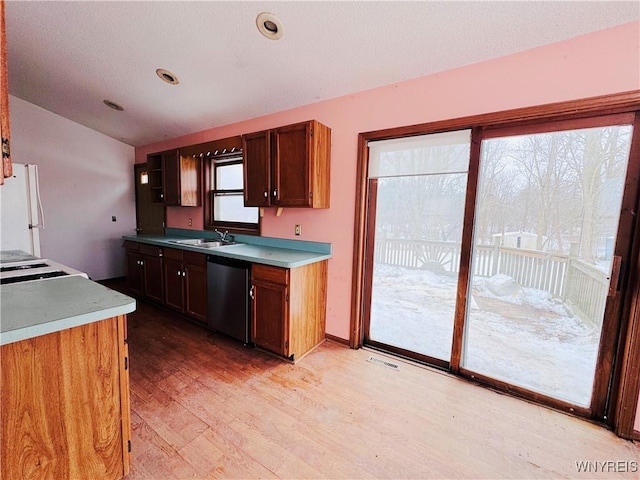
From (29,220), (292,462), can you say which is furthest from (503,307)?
(29,220)

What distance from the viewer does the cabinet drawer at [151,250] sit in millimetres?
3275

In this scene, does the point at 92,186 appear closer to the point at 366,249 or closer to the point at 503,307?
the point at 366,249

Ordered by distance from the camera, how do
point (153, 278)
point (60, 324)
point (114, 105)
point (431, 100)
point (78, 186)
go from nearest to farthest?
point (60, 324)
point (431, 100)
point (114, 105)
point (153, 278)
point (78, 186)

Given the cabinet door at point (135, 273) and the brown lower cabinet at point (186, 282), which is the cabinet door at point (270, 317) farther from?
the cabinet door at point (135, 273)

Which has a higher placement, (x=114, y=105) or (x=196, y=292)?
(x=114, y=105)

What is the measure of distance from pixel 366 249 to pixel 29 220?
12.0ft

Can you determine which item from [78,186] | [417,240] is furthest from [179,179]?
[417,240]

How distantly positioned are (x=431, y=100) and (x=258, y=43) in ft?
4.36

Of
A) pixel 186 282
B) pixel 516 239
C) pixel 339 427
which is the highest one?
pixel 516 239

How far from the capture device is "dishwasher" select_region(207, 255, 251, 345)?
2.47m

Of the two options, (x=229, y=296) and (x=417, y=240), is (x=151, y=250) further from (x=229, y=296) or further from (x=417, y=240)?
(x=417, y=240)

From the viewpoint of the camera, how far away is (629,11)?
142 centimetres

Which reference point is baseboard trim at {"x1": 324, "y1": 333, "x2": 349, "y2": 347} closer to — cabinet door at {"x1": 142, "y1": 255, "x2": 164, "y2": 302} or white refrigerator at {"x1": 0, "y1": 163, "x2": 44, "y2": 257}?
cabinet door at {"x1": 142, "y1": 255, "x2": 164, "y2": 302}

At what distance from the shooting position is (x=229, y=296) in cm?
257
